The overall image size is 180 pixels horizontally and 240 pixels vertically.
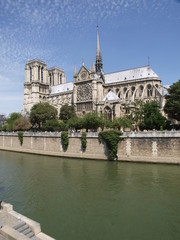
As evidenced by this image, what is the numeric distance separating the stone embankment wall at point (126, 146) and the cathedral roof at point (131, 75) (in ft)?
112

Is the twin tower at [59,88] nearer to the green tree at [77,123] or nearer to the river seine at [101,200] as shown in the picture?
the green tree at [77,123]

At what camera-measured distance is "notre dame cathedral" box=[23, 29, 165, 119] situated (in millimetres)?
51969

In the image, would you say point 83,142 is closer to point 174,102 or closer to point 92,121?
point 92,121

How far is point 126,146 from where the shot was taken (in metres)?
29.3

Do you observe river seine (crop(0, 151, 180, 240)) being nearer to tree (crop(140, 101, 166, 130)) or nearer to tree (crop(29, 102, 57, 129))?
tree (crop(140, 101, 166, 130))

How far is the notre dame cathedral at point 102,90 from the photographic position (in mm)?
51969

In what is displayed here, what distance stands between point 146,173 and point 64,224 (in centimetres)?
1340

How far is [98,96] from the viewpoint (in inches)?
2379

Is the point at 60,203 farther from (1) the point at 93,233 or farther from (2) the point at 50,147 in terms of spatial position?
(2) the point at 50,147

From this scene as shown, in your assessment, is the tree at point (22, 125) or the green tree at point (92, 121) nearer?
the green tree at point (92, 121)

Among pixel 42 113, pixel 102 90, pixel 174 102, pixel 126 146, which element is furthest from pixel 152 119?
pixel 102 90

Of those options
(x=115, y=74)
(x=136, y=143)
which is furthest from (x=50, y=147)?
(x=115, y=74)

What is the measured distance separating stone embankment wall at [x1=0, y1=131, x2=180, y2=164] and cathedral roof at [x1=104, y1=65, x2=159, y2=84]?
34.1m

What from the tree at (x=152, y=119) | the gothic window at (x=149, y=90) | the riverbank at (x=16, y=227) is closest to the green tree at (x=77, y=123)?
the tree at (x=152, y=119)
